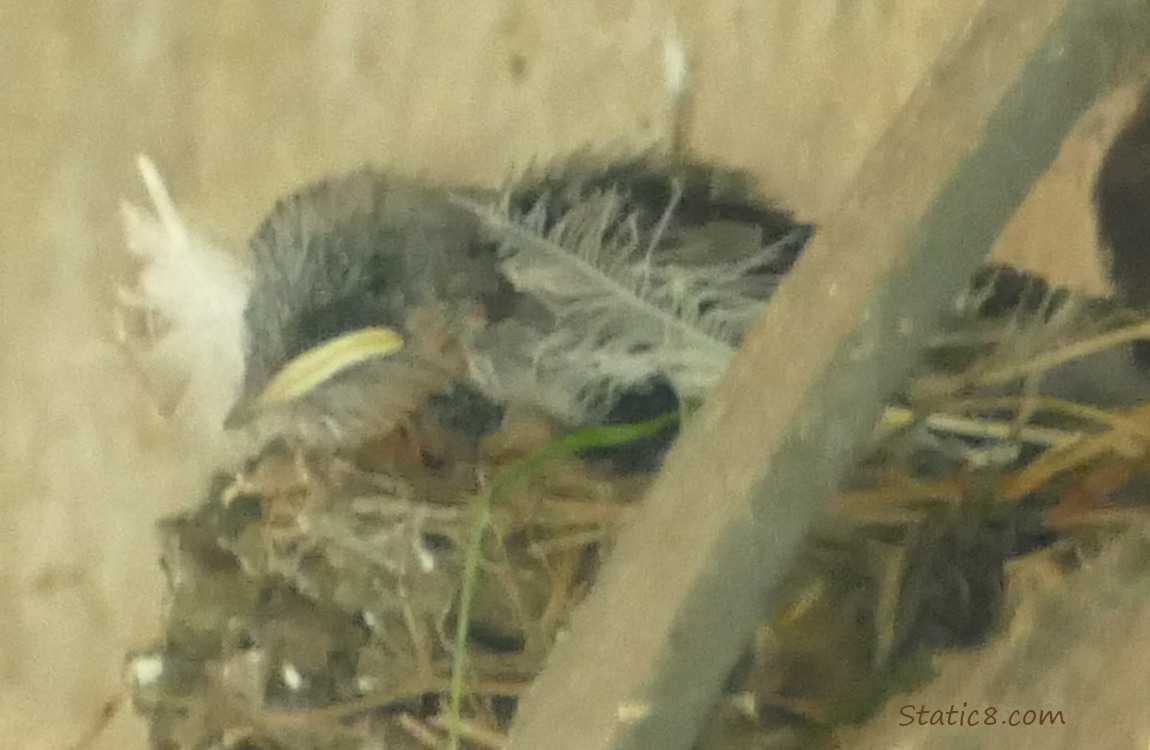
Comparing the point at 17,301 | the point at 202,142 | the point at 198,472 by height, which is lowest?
the point at 198,472

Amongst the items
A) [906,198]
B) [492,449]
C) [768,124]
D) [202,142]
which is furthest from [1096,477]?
[202,142]

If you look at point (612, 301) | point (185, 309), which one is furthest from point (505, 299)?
A: point (185, 309)

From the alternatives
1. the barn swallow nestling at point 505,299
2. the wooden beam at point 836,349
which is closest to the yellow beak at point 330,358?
the barn swallow nestling at point 505,299

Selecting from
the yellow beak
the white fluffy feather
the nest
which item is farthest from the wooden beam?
the white fluffy feather

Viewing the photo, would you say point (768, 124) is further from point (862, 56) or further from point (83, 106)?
point (83, 106)

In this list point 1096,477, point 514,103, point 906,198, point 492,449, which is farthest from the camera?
point 514,103

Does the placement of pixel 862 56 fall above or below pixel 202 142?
above

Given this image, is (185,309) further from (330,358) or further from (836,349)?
(836,349)
